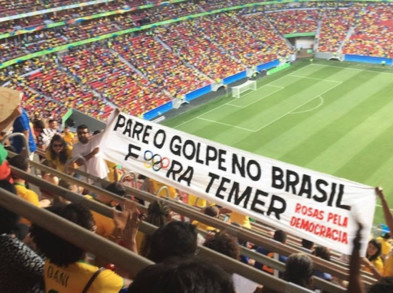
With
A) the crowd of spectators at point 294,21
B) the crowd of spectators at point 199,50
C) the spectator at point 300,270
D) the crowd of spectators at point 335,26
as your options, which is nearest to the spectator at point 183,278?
the spectator at point 300,270

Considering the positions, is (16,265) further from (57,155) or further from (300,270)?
(57,155)

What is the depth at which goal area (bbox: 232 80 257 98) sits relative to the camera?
33.4 m

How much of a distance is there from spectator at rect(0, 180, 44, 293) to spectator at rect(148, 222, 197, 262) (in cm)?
73

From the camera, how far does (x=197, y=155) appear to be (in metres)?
6.61

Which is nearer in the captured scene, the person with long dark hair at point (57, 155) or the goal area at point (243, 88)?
the person with long dark hair at point (57, 155)

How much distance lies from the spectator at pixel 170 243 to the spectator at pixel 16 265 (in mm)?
730

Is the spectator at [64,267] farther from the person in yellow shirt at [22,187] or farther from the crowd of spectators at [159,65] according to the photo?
the crowd of spectators at [159,65]

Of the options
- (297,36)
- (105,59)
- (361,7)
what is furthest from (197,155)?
(361,7)

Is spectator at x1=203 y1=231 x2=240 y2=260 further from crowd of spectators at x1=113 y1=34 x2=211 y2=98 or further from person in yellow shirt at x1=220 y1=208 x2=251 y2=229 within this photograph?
crowd of spectators at x1=113 y1=34 x2=211 y2=98

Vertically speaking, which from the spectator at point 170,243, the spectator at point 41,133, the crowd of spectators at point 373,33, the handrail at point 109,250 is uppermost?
the handrail at point 109,250

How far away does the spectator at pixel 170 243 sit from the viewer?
2.42 metres

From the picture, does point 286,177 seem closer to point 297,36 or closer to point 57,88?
point 57,88

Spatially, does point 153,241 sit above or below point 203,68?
above

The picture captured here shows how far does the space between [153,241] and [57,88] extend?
28211 millimetres
